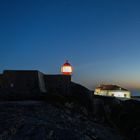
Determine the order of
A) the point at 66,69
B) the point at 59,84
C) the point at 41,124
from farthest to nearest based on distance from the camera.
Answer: the point at 66,69
the point at 59,84
the point at 41,124

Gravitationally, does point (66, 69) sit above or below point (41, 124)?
above

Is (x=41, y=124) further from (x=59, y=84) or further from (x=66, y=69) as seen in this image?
(x=66, y=69)

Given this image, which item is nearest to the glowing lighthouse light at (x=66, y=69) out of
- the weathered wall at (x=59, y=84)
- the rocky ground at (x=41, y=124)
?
the weathered wall at (x=59, y=84)

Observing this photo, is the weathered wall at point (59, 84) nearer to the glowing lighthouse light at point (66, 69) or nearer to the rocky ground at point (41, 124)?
the glowing lighthouse light at point (66, 69)

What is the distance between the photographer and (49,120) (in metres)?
14.3

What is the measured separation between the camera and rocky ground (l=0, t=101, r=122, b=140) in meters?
11.9

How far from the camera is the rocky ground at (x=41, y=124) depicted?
39.1 ft

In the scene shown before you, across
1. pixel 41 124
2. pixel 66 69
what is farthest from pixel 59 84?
pixel 41 124

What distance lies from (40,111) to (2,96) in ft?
18.0

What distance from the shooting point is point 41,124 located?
12852 millimetres

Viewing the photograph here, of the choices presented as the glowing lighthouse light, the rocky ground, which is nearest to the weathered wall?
the glowing lighthouse light

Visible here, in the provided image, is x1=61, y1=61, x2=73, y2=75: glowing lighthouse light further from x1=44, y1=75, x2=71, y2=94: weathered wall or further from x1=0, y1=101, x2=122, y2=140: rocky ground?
x1=0, y1=101, x2=122, y2=140: rocky ground

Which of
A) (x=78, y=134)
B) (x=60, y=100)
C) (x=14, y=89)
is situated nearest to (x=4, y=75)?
(x=14, y=89)

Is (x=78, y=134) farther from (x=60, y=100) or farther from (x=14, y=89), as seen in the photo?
(x=14, y=89)
